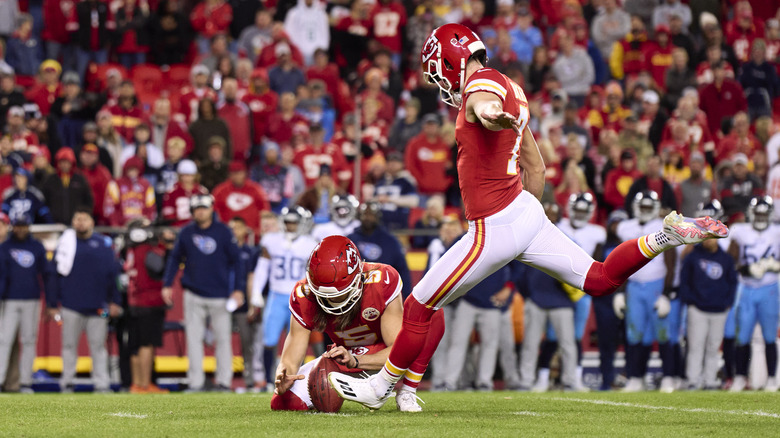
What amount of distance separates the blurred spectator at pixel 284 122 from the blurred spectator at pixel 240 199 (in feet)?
6.30

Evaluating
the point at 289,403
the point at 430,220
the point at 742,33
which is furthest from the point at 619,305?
the point at 742,33

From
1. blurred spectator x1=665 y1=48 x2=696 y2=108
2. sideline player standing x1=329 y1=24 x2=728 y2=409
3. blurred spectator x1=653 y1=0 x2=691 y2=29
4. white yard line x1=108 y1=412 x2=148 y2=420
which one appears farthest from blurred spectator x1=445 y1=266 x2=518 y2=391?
blurred spectator x1=653 y1=0 x2=691 y2=29

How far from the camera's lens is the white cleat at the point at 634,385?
1147 cm

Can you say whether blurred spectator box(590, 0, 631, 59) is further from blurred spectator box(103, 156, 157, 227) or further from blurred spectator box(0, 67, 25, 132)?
blurred spectator box(0, 67, 25, 132)

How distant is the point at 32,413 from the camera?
6590 millimetres

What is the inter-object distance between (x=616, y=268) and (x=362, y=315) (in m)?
1.48

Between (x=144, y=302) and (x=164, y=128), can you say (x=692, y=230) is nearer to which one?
(x=144, y=302)

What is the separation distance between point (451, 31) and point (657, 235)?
4.85 ft

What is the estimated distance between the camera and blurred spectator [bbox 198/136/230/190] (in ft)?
45.2

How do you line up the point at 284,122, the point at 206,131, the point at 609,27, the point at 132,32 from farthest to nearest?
the point at 609,27, the point at 132,32, the point at 284,122, the point at 206,131

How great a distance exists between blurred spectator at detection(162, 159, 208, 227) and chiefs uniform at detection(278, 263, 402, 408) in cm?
650

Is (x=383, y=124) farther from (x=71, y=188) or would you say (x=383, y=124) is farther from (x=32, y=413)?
(x=32, y=413)

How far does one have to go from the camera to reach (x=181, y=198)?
12820 millimetres

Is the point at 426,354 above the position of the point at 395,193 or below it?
below
